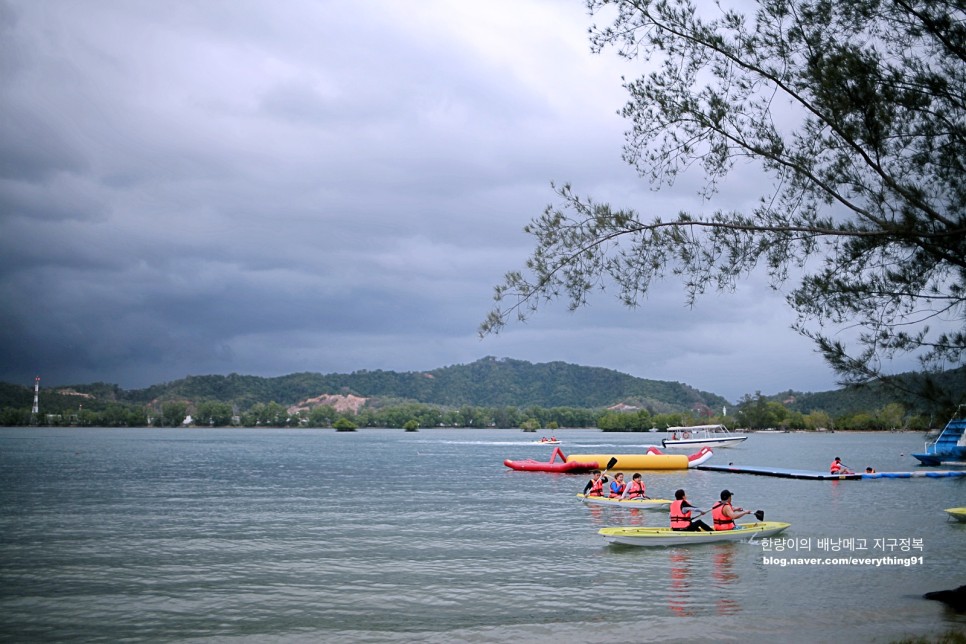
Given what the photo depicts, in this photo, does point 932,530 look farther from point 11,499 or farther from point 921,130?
point 11,499

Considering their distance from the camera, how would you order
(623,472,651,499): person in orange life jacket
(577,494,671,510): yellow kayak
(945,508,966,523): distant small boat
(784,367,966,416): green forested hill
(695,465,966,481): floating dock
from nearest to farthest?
1. (784,367,966,416): green forested hill
2. (945,508,966,523): distant small boat
3. (577,494,671,510): yellow kayak
4. (623,472,651,499): person in orange life jacket
5. (695,465,966,481): floating dock

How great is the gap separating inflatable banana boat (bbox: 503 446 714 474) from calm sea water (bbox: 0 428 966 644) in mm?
14594

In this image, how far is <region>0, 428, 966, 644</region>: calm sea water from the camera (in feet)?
48.5

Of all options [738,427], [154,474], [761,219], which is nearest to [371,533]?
[761,219]

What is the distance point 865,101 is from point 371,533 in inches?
867

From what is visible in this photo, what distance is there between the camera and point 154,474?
60094mm

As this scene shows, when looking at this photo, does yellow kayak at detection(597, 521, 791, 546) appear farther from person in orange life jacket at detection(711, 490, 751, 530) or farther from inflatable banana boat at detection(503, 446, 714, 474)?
inflatable banana boat at detection(503, 446, 714, 474)

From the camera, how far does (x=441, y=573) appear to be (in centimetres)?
2003

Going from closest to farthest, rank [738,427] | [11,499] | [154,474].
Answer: [11,499], [154,474], [738,427]

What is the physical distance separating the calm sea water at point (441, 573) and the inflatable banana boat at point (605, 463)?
14.6m

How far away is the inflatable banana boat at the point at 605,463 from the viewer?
55.4m

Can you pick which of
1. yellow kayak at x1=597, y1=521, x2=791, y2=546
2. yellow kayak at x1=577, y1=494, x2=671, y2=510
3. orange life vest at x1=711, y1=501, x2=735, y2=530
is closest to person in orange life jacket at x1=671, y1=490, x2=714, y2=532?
yellow kayak at x1=597, y1=521, x2=791, y2=546

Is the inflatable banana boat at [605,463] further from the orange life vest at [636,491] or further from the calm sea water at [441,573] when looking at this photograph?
the orange life vest at [636,491]

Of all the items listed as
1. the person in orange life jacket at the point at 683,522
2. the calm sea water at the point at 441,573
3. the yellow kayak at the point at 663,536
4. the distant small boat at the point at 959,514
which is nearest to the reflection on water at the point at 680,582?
the calm sea water at the point at 441,573
